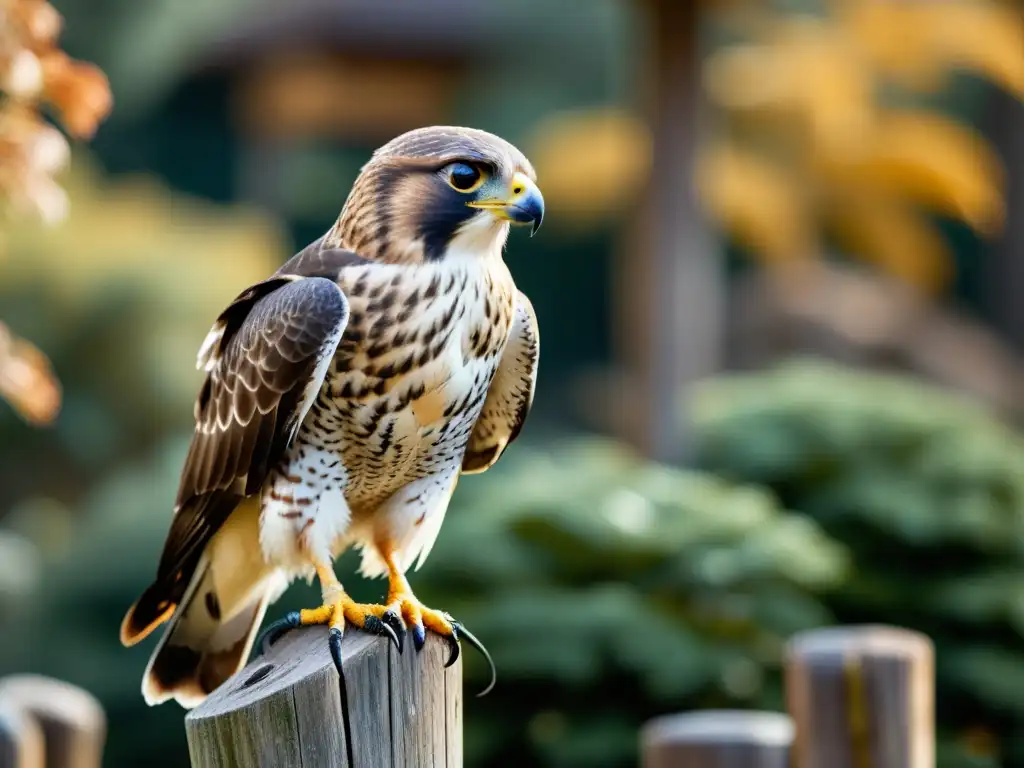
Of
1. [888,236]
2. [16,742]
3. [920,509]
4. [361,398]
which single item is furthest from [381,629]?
[888,236]

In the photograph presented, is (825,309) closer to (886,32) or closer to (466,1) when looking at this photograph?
(886,32)

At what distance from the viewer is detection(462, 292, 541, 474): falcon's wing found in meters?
2.38

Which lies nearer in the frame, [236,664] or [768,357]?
[236,664]

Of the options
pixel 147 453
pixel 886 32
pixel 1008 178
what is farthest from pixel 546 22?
pixel 147 453

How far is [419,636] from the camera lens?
79.9 inches

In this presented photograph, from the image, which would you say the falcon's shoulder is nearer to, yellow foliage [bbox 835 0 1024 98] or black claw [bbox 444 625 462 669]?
black claw [bbox 444 625 462 669]

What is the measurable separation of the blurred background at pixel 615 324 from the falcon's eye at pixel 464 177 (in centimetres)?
99

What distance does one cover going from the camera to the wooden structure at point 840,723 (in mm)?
2770

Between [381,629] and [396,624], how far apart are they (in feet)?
0.08

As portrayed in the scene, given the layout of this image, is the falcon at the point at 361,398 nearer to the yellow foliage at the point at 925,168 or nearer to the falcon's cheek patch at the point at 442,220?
the falcon's cheek patch at the point at 442,220

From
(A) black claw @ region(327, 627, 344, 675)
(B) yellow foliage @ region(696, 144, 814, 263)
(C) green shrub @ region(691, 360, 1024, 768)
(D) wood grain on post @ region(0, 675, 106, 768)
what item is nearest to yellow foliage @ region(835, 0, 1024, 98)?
(B) yellow foliage @ region(696, 144, 814, 263)

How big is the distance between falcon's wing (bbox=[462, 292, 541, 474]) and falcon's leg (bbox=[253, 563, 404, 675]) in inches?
17.3

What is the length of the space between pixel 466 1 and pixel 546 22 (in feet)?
3.94

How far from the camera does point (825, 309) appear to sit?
10.3m
